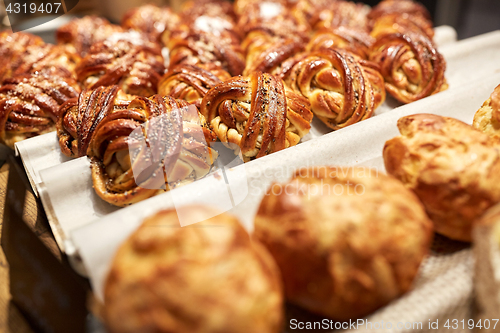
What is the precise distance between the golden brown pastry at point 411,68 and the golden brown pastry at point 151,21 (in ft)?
8.03

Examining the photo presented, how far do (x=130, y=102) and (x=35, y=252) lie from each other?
0.92m

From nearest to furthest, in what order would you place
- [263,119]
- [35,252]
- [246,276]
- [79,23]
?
[246,276], [35,252], [263,119], [79,23]

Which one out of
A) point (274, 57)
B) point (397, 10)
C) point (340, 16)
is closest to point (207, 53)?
point (274, 57)

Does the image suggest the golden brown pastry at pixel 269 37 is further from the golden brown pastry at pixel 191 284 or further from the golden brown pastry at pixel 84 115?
the golden brown pastry at pixel 191 284

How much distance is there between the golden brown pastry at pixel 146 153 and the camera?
5.30 feet

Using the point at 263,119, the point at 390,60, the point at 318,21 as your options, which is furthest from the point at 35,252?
the point at 318,21

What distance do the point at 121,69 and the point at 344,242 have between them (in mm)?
2008

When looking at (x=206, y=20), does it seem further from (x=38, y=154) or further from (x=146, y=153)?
(x=146, y=153)

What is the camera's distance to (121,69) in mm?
2410

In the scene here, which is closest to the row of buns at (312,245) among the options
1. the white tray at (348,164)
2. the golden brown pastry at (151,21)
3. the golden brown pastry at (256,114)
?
the white tray at (348,164)

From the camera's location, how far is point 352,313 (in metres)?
1.14

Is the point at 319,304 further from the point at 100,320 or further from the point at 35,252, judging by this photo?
the point at 35,252

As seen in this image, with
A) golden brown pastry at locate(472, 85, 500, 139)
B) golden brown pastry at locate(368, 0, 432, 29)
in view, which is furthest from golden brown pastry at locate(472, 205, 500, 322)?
golden brown pastry at locate(368, 0, 432, 29)

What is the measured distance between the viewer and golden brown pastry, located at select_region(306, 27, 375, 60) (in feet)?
8.94
